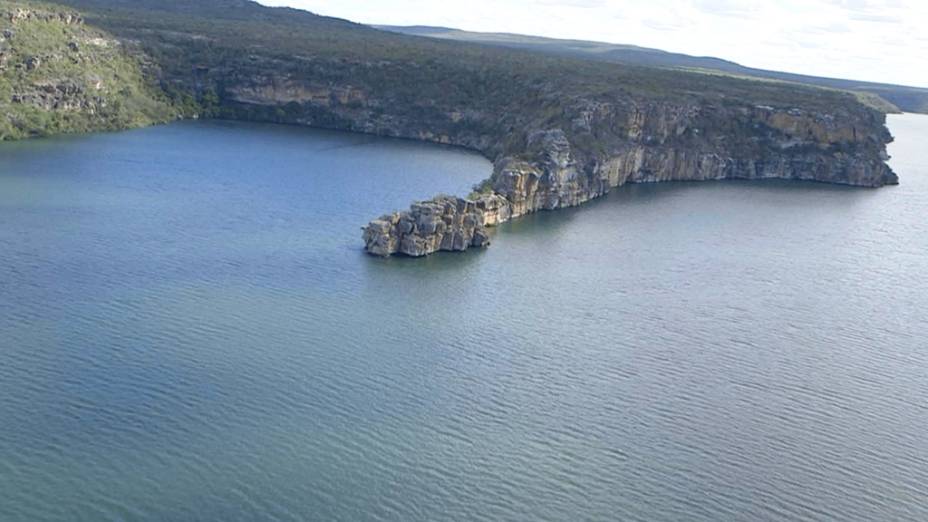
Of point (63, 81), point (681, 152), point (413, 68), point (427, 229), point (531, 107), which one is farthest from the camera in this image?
point (413, 68)

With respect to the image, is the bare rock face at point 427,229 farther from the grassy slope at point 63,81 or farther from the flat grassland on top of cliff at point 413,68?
the grassy slope at point 63,81

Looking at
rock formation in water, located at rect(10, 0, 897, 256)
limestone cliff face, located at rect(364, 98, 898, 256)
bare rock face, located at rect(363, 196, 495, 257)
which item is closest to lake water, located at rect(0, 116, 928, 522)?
bare rock face, located at rect(363, 196, 495, 257)

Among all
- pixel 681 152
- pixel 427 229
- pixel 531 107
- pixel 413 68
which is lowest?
pixel 427 229

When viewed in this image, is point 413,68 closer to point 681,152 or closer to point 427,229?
point 681,152

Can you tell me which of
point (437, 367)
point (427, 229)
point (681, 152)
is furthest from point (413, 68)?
point (437, 367)

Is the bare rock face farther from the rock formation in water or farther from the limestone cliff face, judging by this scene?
the rock formation in water

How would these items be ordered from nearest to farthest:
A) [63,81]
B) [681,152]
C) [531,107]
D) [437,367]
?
[437,367] < [681,152] < [63,81] < [531,107]

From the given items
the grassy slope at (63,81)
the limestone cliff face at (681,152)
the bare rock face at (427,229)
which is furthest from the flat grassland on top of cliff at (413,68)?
the bare rock face at (427,229)
